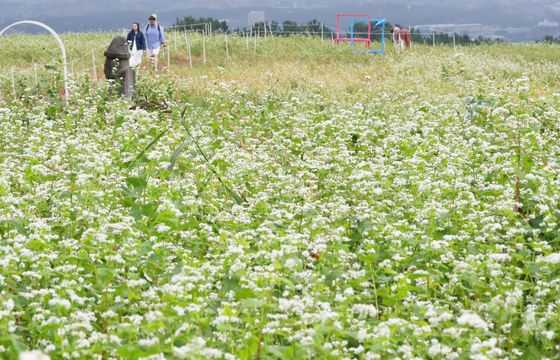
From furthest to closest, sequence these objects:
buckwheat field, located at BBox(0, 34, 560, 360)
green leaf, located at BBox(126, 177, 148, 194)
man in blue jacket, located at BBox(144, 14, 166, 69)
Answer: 1. man in blue jacket, located at BBox(144, 14, 166, 69)
2. green leaf, located at BBox(126, 177, 148, 194)
3. buckwheat field, located at BBox(0, 34, 560, 360)

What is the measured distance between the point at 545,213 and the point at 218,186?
127 inches

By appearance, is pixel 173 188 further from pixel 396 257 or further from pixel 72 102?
pixel 72 102

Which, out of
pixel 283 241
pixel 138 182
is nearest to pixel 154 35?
pixel 138 182

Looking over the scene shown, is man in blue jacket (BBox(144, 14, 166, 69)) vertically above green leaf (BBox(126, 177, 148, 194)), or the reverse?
man in blue jacket (BBox(144, 14, 166, 69))

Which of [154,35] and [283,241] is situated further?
[154,35]

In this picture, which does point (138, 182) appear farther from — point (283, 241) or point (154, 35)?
point (154, 35)

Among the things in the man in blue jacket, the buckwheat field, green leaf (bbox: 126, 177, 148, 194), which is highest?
the man in blue jacket

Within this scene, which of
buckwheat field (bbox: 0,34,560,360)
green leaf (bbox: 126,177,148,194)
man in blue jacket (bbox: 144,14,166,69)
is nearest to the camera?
buckwheat field (bbox: 0,34,560,360)

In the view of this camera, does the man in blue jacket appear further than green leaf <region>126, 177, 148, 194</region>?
Yes

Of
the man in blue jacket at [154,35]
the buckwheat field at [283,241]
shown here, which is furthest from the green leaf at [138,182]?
the man in blue jacket at [154,35]

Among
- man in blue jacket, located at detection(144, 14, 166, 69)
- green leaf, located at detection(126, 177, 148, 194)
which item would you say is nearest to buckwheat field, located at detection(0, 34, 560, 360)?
green leaf, located at detection(126, 177, 148, 194)

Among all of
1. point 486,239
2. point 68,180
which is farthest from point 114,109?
point 486,239

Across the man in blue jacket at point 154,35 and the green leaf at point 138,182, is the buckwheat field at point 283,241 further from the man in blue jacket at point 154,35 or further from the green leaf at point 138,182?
the man in blue jacket at point 154,35

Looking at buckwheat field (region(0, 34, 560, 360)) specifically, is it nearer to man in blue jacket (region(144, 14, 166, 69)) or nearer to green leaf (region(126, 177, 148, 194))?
green leaf (region(126, 177, 148, 194))
